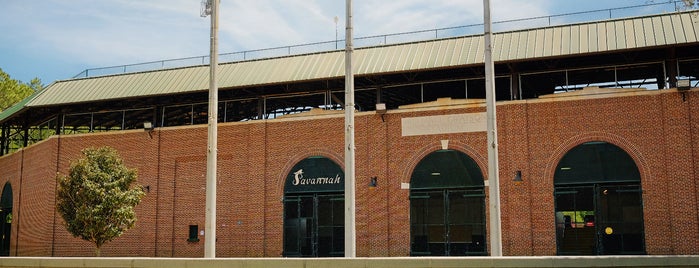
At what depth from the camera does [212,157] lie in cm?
2430

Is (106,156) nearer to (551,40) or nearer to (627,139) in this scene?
(551,40)

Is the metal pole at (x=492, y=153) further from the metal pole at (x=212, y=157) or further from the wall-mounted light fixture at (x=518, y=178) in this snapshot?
the wall-mounted light fixture at (x=518, y=178)

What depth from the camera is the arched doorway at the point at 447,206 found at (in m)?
33.3

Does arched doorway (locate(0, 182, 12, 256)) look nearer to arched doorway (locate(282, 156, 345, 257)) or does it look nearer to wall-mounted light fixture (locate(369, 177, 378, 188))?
arched doorway (locate(282, 156, 345, 257))

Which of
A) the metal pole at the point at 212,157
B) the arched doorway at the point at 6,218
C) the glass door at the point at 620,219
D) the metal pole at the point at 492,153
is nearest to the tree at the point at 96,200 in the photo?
the metal pole at the point at 212,157

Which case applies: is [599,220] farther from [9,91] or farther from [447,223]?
[9,91]

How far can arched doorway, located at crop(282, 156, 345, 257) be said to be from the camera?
35812 mm

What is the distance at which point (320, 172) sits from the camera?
36.4m

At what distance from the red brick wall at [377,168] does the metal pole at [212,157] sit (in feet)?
38.5

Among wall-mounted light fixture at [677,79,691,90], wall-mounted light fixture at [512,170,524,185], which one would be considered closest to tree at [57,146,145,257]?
wall-mounted light fixture at [512,170,524,185]

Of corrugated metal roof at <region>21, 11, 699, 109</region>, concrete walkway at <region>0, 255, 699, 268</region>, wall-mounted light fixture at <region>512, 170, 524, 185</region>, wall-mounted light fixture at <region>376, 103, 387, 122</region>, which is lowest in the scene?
concrete walkway at <region>0, 255, 699, 268</region>

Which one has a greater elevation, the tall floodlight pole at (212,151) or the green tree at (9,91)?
the green tree at (9,91)

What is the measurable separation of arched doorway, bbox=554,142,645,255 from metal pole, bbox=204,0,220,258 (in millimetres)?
14903

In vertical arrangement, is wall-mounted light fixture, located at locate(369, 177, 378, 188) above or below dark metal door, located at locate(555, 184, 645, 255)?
above
